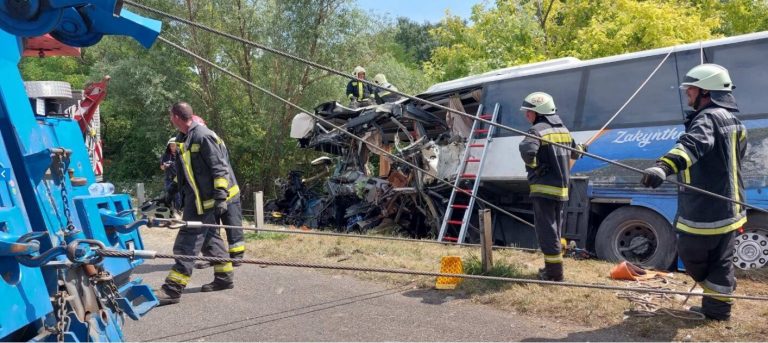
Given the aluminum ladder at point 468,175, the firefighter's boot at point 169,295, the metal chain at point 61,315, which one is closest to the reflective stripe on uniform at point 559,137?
the aluminum ladder at point 468,175

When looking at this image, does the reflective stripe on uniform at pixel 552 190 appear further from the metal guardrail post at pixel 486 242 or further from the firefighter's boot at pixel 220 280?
the firefighter's boot at pixel 220 280

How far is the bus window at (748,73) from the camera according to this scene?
6.70m

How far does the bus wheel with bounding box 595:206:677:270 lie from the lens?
7.12 meters

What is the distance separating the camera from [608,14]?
18.8 meters

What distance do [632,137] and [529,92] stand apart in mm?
1848

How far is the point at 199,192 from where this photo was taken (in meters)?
6.11

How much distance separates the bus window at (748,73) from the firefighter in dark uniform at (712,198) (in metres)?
2.48

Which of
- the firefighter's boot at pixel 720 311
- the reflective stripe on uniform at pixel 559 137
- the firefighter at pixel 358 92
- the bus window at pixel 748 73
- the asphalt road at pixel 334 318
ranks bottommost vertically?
the asphalt road at pixel 334 318

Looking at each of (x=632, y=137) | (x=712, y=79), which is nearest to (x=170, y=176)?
(x=632, y=137)

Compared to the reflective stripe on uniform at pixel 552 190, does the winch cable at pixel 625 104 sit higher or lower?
higher

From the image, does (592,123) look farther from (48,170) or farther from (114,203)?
(48,170)

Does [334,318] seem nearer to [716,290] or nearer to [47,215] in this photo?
[47,215]

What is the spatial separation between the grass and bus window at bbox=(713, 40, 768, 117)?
1.76m

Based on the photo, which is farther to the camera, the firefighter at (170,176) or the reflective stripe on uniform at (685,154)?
the firefighter at (170,176)
